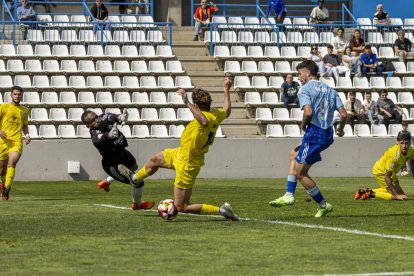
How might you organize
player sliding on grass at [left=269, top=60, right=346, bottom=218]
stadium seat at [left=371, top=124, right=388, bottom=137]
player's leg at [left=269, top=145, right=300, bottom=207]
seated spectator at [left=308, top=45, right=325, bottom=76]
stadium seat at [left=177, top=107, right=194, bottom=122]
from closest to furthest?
player sliding on grass at [left=269, top=60, right=346, bottom=218] < player's leg at [left=269, top=145, right=300, bottom=207] < stadium seat at [left=177, top=107, right=194, bottom=122] < stadium seat at [left=371, top=124, right=388, bottom=137] < seated spectator at [left=308, top=45, right=325, bottom=76]

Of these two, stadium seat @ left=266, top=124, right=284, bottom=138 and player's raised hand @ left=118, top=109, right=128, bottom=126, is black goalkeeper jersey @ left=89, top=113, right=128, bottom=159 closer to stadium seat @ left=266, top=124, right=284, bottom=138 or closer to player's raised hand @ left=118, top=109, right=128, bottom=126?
player's raised hand @ left=118, top=109, right=128, bottom=126

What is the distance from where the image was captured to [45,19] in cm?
3506

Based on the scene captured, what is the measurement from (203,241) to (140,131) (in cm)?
2027

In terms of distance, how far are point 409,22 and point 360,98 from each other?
6.99 meters

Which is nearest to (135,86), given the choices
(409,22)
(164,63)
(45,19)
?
(164,63)

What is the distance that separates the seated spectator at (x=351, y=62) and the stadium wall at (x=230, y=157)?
4.69m

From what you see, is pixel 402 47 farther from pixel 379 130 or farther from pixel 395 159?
pixel 395 159

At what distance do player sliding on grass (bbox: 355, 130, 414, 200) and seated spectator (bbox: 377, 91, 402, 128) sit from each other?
44.9 feet

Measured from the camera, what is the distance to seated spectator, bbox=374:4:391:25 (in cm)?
3822

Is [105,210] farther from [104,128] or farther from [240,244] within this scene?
[240,244]

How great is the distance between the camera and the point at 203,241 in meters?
10.5

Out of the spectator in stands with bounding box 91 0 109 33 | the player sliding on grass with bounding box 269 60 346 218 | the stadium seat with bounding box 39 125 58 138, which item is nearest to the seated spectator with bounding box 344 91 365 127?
the spectator in stands with bounding box 91 0 109 33

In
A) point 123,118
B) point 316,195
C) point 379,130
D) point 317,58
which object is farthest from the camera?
point 317,58

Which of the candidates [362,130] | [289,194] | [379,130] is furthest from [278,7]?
[289,194]
